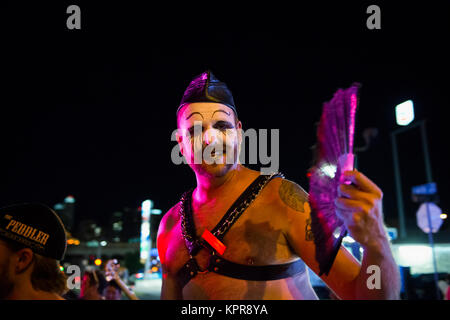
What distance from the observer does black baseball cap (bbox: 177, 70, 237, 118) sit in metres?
2.62

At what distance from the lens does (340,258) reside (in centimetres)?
195

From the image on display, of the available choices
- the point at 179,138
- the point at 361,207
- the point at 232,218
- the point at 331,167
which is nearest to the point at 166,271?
the point at 232,218

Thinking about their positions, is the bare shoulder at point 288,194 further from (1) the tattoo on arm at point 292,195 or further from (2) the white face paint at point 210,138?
(2) the white face paint at point 210,138

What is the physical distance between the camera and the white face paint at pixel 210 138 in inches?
96.5

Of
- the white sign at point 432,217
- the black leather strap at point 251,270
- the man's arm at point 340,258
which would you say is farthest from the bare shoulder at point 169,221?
the white sign at point 432,217

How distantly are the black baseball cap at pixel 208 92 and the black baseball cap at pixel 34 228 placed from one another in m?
1.32

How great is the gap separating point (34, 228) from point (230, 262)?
152 centimetres

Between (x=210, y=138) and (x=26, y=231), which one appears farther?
(x=26, y=231)

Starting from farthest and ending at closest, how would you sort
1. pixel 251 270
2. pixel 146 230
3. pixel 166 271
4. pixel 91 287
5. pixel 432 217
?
pixel 146 230, pixel 432 217, pixel 91 287, pixel 166 271, pixel 251 270

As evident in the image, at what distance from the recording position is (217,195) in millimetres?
2617

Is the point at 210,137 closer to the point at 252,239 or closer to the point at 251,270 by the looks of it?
the point at 252,239

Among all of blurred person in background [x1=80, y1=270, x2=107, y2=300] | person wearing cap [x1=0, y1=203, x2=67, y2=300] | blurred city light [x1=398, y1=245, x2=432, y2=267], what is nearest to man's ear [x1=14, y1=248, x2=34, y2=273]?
person wearing cap [x1=0, y1=203, x2=67, y2=300]

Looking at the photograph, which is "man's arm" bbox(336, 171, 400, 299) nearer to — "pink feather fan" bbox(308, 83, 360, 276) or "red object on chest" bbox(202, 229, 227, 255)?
"pink feather fan" bbox(308, 83, 360, 276)
